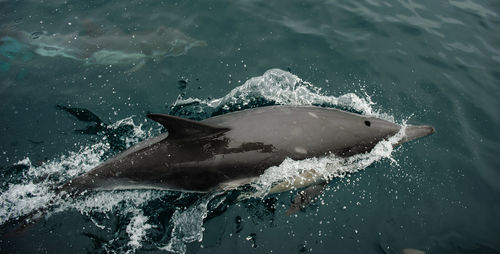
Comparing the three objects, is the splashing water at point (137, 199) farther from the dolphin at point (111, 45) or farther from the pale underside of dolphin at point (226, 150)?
the dolphin at point (111, 45)

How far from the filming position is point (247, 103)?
231 inches

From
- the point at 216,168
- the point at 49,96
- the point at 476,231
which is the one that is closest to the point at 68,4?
the point at 49,96

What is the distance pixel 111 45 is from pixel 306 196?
5.48m

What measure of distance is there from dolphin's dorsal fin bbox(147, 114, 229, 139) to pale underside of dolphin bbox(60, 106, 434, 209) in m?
0.01

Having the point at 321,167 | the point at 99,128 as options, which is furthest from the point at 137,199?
the point at 321,167

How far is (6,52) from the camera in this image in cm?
714

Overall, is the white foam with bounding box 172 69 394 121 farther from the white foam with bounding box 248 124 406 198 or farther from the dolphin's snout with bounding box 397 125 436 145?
the white foam with bounding box 248 124 406 198

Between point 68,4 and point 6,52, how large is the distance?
2069 mm

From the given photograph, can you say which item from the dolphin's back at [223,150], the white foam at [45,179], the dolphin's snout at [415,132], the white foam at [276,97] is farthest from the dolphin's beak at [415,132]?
the white foam at [45,179]

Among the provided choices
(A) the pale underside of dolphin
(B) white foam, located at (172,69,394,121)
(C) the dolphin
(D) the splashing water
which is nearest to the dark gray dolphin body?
(A) the pale underside of dolphin

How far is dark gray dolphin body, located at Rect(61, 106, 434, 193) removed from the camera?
163 inches

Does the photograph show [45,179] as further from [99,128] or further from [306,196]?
[306,196]

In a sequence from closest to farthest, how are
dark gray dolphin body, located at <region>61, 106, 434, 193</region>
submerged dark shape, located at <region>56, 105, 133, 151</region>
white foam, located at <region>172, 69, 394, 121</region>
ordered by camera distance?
dark gray dolphin body, located at <region>61, 106, 434, 193</region>
submerged dark shape, located at <region>56, 105, 133, 151</region>
white foam, located at <region>172, 69, 394, 121</region>

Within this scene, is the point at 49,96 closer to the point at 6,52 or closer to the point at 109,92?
the point at 109,92
